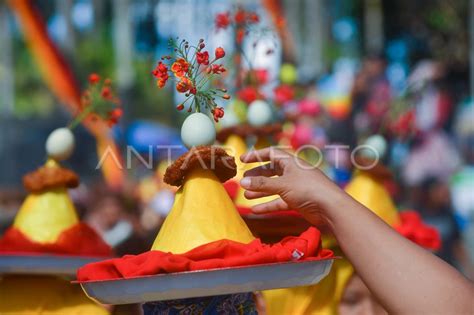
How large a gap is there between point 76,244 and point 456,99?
606 cm

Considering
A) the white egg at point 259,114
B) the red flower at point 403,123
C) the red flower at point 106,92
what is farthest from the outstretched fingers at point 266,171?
the red flower at point 403,123

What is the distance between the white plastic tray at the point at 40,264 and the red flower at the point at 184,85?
959 millimetres

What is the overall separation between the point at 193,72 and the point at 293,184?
38cm

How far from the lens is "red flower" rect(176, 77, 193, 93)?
95.6 inches

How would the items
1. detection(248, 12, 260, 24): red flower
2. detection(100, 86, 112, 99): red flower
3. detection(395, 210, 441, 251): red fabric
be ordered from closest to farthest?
detection(100, 86, 112, 99): red flower → detection(395, 210, 441, 251): red fabric → detection(248, 12, 260, 24): red flower

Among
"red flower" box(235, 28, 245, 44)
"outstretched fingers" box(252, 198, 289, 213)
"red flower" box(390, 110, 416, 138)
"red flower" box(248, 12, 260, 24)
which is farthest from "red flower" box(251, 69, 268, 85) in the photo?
"outstretched fingers" box(252, 198, 289, 213)

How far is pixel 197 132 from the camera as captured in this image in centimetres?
245

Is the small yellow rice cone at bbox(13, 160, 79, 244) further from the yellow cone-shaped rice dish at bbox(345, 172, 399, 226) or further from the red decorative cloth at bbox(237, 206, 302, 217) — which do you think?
the yellow cone-shaped rice dish at bbox(345, 172, 399, 226)

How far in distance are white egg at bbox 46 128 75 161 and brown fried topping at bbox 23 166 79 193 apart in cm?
10

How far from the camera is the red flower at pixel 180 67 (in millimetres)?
2426

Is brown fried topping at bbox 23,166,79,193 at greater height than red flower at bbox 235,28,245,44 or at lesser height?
lesser

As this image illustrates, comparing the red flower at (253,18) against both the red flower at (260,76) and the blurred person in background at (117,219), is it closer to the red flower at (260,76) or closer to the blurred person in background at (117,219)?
the red flower at (260,76)

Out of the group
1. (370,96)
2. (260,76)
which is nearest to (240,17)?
(260,76)

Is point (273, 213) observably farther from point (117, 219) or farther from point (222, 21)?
point (117, 219)
